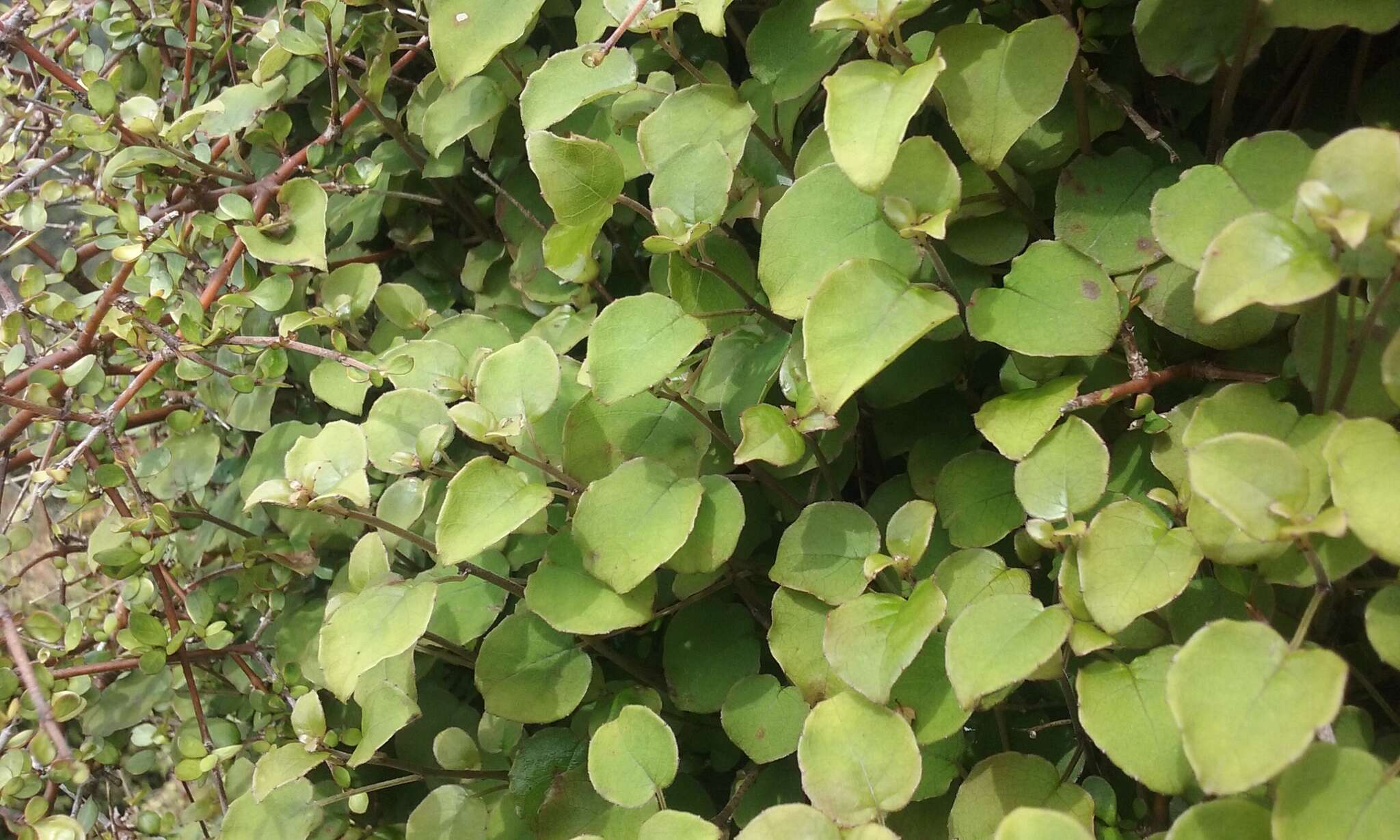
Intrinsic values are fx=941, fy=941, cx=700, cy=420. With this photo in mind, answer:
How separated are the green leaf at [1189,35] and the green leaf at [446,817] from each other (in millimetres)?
887

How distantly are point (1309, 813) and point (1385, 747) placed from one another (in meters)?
0.19

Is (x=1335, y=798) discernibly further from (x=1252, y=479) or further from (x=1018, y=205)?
(x=1018, y=205)

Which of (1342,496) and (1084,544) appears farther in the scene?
(1084,544)

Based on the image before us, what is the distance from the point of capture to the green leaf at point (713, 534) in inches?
31.2

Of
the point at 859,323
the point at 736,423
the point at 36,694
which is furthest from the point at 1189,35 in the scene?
the point at 36,694

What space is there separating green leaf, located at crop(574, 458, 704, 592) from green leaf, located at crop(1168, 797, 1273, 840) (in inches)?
15.1

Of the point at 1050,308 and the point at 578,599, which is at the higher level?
the point at 1050,308

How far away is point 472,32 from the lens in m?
0.87

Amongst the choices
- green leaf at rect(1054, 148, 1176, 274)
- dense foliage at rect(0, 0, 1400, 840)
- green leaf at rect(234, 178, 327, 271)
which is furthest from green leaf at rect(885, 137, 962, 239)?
green leaf at rect(234, 178, 327, 271)

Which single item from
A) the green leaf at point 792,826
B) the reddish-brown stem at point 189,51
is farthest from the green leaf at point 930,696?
the reddish-brown stem at point 189,51

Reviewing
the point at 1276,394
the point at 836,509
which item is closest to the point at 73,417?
the point at 836,509

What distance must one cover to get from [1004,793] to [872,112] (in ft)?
1.63

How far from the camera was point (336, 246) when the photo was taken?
1.26m

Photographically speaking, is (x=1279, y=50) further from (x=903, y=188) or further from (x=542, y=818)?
(x=542, y=818)
